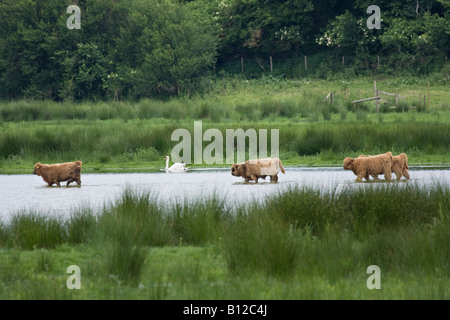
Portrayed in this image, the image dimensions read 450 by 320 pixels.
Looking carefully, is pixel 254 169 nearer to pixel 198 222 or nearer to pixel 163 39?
pixel 198 222

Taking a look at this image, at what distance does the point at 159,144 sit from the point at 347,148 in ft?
17.2

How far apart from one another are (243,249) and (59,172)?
9.31 metres

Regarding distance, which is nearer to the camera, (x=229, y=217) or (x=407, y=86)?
(x=229, y=217)

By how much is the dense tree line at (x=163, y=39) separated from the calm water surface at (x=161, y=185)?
2618 centimetres

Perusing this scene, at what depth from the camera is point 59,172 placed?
16703 mm

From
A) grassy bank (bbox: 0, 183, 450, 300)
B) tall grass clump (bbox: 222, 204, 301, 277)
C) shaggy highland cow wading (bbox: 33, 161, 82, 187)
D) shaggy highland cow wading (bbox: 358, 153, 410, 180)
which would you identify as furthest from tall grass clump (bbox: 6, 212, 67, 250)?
shaggy highland cow wading (bbox: 358, 153, 410, 180)

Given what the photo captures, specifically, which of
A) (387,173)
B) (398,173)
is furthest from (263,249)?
(398,173)

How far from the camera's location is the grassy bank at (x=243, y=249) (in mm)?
7188

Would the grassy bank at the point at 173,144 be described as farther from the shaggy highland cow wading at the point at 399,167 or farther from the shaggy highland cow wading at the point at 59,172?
the shaggy highland cow wading at the point at 399,167

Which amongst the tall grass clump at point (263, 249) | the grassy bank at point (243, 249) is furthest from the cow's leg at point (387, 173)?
the tall grass clump at point (263, 249)

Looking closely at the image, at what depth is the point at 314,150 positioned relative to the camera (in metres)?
21.4

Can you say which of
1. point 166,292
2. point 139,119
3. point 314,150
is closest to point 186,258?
point 166,292

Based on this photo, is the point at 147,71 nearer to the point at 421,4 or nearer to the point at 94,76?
the point at 94,76

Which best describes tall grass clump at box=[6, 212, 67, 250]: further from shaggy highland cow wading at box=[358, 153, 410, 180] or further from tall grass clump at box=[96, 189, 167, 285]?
shaggy highland cow wading at box=[358, 153, 410, 180]
